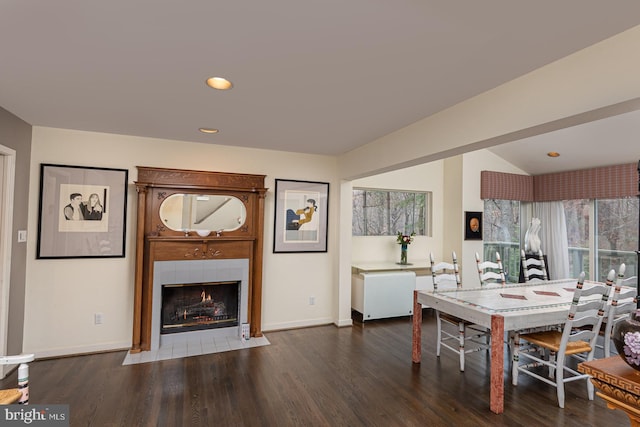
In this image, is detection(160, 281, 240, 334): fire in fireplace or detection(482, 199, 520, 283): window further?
detection(482, 199, 520, 283): window

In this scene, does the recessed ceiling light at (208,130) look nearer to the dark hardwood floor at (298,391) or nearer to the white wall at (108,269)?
the white wall at (108,269)

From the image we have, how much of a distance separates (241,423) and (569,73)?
9.80 feet

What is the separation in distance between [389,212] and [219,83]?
3.88 m

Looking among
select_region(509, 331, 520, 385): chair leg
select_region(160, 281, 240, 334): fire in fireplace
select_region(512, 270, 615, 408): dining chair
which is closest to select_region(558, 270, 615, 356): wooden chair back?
select_region(512, 270, 615, 408): dining chair

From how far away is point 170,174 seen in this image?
3.54 meters

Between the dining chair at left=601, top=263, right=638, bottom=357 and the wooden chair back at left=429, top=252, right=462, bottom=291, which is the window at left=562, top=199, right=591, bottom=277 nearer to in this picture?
the dining chair at left=601, top=263, right=638, bottom=357

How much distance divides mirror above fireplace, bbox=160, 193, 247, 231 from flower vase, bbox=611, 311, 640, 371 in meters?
3.43

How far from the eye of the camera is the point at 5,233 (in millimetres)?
2783

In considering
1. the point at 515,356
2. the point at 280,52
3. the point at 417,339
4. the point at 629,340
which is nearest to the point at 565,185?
the point at 515,356

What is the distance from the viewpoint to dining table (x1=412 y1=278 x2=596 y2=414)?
2.45 metres

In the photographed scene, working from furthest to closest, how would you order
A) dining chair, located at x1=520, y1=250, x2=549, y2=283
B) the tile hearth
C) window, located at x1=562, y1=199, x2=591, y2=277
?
window, located at x1=562, y1=199, x2=591, y2=277, dining chair, located at x1=520, y1=250, x2=549, y2=283, the tile hearth

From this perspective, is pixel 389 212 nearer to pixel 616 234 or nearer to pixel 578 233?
pixel 578 233

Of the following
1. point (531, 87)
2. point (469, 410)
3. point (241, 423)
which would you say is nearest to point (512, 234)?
point (469, 410)

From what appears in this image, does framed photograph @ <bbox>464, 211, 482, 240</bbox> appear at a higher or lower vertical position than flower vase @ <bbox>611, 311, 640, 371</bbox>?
higher
